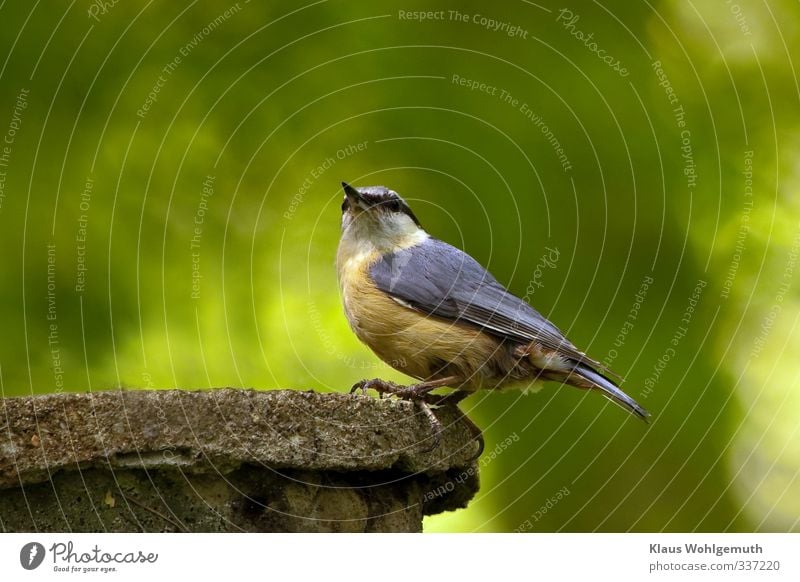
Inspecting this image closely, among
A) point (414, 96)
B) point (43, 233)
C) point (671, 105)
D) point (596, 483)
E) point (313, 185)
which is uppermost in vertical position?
point (671, 105)

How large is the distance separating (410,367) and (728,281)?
2.06 m

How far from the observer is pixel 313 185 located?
17.0ft

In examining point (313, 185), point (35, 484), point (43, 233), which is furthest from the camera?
point (313, 185)

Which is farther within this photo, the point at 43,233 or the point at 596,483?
the point at 596,483

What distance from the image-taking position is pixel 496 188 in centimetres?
519

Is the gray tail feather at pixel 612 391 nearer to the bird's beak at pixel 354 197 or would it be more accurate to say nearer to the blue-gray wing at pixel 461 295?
the blue-gray wing at pixel 461 295

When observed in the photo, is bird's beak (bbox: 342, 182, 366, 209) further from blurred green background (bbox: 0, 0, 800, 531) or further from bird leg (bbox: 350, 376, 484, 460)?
bird leg (bbox: 350, 376, 484, 460)

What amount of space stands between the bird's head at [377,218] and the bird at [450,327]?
0.01m

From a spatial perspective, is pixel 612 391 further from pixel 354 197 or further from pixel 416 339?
pixel 354 197

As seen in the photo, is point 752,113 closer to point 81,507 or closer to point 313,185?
point 313,185

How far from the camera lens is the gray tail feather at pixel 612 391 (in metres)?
4.06

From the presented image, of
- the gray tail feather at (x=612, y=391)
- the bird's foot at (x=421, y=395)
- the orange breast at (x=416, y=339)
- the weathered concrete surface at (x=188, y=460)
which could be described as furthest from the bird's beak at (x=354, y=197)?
the weathered concrete surface at (x=188, y=460)

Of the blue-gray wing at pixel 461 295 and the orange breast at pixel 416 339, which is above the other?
the blue-gray wing at pixel 461 295

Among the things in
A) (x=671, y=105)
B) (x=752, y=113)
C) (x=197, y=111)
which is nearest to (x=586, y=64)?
(x=671, y=105)
